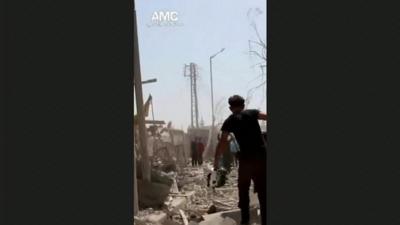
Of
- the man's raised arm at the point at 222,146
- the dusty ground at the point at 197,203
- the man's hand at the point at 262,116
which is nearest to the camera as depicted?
the man's hand at the point at 262,116

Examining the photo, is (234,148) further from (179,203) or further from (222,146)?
(179,203)

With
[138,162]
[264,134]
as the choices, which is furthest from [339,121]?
[138,162]

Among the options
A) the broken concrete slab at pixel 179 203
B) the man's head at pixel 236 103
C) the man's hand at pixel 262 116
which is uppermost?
the man's head at pixel 236 103

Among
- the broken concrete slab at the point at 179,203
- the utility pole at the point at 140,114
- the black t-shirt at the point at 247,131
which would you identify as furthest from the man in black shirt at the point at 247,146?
the utility pole at the point at 140,114

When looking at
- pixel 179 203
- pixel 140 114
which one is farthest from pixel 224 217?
pixel 140 114

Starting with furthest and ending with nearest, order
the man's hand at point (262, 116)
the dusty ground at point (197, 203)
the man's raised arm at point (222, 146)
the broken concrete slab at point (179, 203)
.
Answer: the broken concrete slab at point (179, 203)
the dusty ground at point (197, 203)
the man's raised arm at point (222, 146)
the man's hand at point (262, 116)

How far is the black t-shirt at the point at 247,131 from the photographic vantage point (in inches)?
173

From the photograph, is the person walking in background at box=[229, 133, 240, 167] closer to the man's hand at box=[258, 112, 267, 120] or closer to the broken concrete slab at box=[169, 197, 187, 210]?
the man's hand at box=[258, 112, 267, 120]

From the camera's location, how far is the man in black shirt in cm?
438

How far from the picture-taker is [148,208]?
470 cm

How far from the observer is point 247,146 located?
4434mm

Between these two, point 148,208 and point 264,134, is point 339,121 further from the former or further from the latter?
point 148,208

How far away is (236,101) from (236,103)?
0.7 inches

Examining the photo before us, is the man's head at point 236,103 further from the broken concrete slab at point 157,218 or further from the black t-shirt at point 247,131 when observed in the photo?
the broken concrete slab at point 157,218
